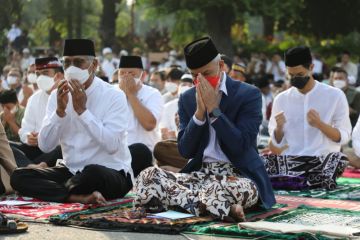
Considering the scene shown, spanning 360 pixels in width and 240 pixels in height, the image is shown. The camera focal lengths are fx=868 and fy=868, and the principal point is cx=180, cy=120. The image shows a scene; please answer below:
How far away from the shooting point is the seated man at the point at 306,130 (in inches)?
354

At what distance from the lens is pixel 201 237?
591 centimetres

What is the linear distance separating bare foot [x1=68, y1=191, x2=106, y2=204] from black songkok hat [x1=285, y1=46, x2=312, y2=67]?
8.87 feet

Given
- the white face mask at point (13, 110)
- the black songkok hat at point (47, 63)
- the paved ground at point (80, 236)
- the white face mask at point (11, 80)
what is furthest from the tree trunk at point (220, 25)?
the paved ground at point (80, 236)

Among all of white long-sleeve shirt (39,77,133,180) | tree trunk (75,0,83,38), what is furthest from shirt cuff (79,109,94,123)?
tree trunk (75,0,83,38)

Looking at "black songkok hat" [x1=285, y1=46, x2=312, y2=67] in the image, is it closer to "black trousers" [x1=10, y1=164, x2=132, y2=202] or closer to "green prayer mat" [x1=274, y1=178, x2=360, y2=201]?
"green prayer mat" [x1=274, y1=178, x2=360, y2=201]

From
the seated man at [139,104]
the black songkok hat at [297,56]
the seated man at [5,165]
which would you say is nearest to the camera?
the seated man at [5,165]

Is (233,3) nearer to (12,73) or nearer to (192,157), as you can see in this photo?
(12,73)

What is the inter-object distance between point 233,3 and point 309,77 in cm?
1560

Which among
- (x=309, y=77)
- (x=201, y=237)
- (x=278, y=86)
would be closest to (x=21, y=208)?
(x=201, y=237)

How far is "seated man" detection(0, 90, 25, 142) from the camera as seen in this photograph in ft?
35.6

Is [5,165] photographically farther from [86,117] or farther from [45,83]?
[45,83]

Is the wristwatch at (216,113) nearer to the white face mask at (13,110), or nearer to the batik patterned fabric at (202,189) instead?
the batik patterned fabric at (202,189)

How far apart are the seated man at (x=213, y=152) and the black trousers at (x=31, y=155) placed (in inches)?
94.3

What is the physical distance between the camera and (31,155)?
10016 millimetres
